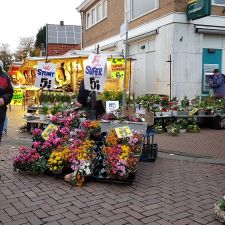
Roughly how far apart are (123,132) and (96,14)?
20.2 m

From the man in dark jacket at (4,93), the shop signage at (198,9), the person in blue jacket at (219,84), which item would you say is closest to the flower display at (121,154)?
the man in dark jacket at (4,93)

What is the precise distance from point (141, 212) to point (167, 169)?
7.32 feet

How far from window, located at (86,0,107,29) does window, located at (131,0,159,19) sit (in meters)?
4.81

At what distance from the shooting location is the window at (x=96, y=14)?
23.5m

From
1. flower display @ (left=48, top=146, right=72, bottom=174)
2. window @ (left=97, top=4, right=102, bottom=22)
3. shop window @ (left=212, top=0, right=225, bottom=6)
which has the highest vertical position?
window @ (left=97, top=4, right=102, bottom=22)

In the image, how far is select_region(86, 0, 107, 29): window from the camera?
23531mm

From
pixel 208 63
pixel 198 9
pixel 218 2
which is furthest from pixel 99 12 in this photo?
pixel 198 9

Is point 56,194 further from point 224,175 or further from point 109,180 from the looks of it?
point 224,175

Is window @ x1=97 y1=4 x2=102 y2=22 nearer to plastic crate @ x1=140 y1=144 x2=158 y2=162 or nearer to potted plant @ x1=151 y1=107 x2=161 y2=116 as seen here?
potted plant @ x1=151 y1=107 x2=161 y2=116

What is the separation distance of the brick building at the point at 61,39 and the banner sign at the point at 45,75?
103 feet

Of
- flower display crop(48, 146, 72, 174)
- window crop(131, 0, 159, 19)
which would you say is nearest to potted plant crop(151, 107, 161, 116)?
flower display crop(48, 146, 72, 174)

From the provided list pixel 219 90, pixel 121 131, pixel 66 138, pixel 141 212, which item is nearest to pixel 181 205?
pixel 141 212

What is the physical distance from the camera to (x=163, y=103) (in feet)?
38.8

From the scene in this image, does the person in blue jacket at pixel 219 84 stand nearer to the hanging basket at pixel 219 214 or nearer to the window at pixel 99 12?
the hanging basket at pixel 219 214
